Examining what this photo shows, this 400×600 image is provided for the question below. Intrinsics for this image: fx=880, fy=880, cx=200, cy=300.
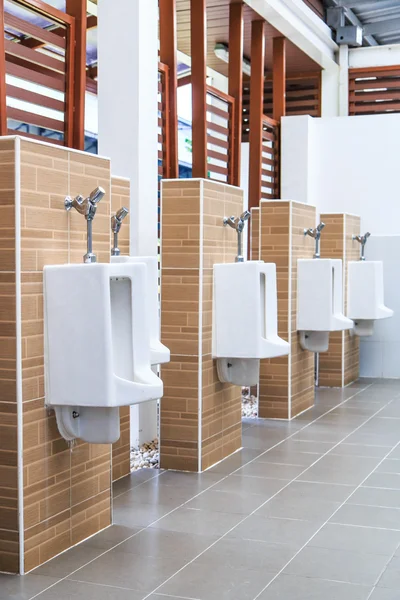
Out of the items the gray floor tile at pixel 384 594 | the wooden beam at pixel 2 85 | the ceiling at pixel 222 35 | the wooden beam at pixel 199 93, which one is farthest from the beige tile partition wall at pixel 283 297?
the gray floor tile at pixel 384 594

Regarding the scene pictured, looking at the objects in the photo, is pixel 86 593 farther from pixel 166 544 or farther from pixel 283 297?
pixel 283 297

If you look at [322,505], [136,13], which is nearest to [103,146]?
[136,13]

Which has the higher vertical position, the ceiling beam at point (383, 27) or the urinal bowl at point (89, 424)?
the ceiling beam at point (383, 27)

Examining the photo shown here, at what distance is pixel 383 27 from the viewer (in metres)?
9.05

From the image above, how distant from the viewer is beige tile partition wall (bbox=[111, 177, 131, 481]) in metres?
4.16

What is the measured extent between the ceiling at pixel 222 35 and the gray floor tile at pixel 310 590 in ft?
16.5

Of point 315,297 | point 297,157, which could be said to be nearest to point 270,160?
point 297,157

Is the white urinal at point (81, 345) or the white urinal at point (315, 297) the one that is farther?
the white urinal at point (315, 297)

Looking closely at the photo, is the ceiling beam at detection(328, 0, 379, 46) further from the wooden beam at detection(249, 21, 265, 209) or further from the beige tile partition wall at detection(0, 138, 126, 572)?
the beige tile partition wall at detection(0, 138, 126, 572)

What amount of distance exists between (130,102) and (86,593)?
2.69m

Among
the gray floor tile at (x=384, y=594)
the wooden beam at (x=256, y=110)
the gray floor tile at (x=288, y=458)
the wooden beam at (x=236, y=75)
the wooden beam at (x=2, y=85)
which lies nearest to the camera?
the gray floor tile at (x=384, y=594)

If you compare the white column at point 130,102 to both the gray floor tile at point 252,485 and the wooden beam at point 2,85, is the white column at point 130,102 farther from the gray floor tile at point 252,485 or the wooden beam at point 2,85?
the gray floor tile at point 252,485

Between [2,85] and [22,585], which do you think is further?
[2,85]

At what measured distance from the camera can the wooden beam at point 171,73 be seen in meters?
5.27
